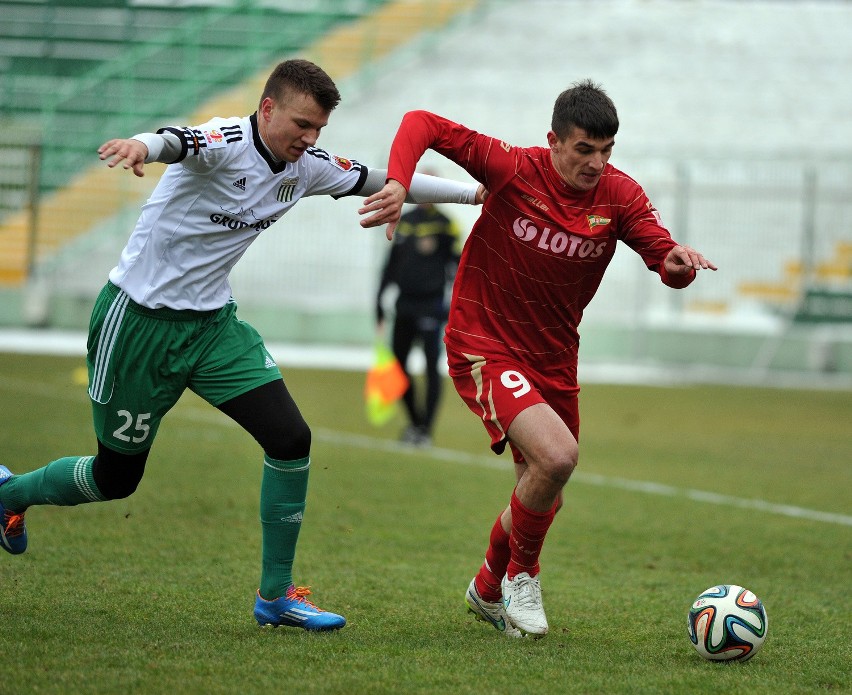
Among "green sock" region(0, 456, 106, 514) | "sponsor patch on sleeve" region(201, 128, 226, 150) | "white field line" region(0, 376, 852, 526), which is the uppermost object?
"sponsor patch on sleeve" region(201, 128, 226, 150)

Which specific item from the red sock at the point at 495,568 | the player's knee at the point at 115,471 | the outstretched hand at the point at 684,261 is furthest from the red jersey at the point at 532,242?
the player's knee at the point at 115,471

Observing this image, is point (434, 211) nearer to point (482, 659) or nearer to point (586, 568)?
point (586, 568)

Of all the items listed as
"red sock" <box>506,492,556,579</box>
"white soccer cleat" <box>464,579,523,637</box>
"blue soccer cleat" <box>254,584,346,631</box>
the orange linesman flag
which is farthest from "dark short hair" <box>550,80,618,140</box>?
the orange linesman flag

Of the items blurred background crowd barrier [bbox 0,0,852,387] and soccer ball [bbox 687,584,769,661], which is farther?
blurred background crowd barrier [bbox 0,0,852,387]

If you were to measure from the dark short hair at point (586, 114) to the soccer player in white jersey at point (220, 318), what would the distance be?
0.78 metres

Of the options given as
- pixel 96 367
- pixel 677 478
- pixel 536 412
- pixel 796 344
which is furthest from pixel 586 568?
pixel 796 344

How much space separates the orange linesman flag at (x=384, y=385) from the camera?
11.6m

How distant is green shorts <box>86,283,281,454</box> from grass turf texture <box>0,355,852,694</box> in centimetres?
80

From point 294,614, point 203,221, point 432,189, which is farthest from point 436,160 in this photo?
point 294,614

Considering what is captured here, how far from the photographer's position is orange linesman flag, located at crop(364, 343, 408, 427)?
37.9 ft

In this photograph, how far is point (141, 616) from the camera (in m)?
5.11

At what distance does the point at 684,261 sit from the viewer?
16.5 feet

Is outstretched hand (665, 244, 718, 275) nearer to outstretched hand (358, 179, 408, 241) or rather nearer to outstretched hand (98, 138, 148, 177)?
outstretched hand (358, 179, 408, 241)

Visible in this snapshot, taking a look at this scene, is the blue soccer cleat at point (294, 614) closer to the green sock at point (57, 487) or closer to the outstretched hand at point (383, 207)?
the green sock at point (57, 487)
